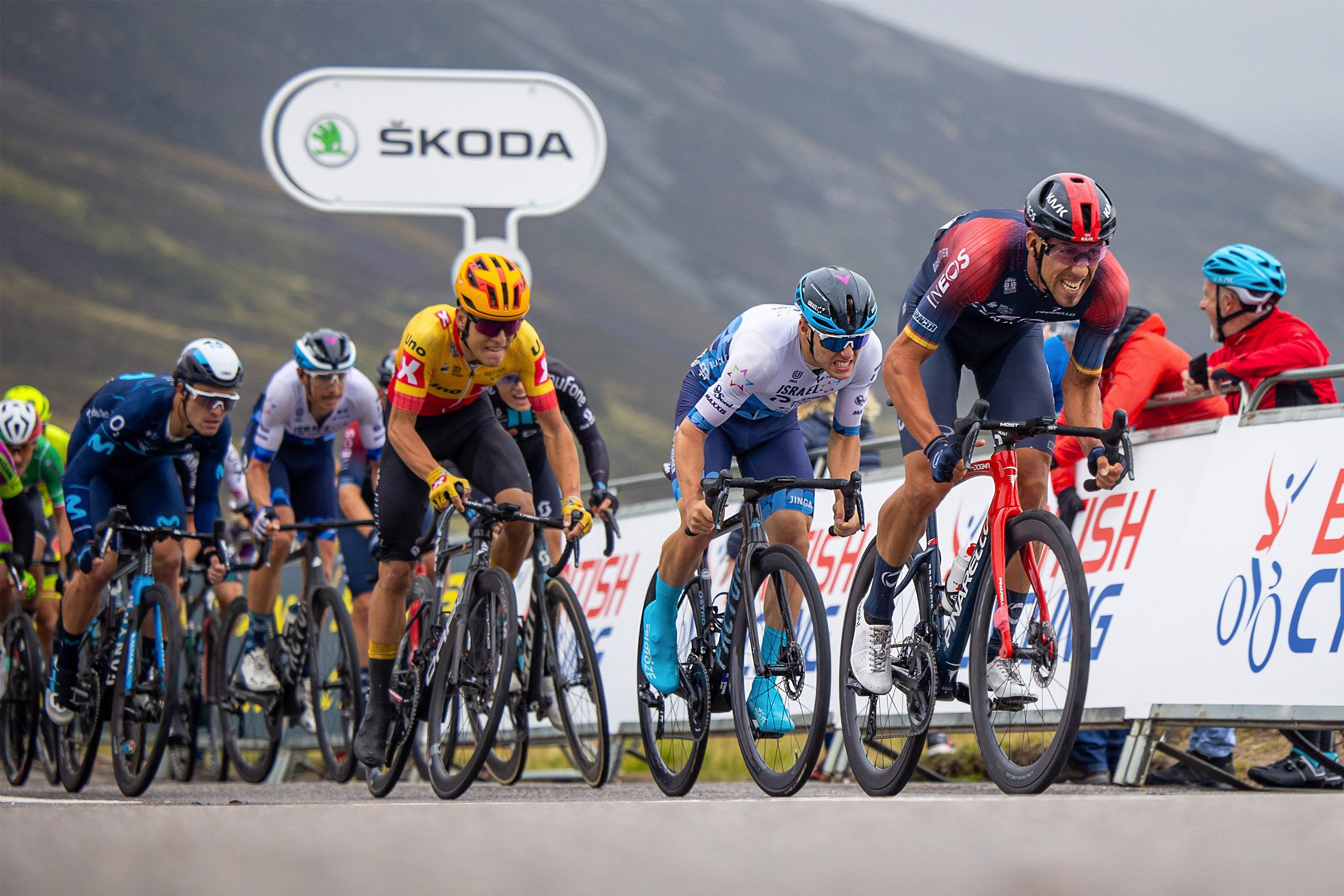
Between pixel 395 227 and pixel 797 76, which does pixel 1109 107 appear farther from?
pixel 395 227

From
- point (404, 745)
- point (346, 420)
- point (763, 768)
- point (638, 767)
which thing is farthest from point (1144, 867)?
point (638, 767)

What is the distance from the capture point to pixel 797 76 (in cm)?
13562

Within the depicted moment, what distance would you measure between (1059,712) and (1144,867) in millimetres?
2773

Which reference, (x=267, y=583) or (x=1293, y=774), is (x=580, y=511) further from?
(x=267, y=583)

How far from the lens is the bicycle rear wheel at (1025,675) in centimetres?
473

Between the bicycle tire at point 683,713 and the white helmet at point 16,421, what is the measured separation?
511cm

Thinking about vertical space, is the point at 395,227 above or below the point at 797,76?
below

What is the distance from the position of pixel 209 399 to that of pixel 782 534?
348cm

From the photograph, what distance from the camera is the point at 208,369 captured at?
7.92m

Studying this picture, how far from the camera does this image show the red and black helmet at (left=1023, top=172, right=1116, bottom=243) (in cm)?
492

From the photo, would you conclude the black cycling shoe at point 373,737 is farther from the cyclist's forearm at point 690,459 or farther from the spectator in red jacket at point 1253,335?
the spectator in red jacket at point 1253,335

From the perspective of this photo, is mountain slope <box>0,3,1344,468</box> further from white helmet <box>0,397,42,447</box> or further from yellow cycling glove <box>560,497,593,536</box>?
yellow cycling glove <box>560,497,593,536</box>

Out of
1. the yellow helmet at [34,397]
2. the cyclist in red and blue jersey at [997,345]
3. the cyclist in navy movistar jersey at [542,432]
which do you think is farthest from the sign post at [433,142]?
the cyclist in red and blue jersey at [997,345]

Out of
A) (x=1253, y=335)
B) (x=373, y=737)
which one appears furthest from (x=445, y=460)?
(x=1253, y=335)
